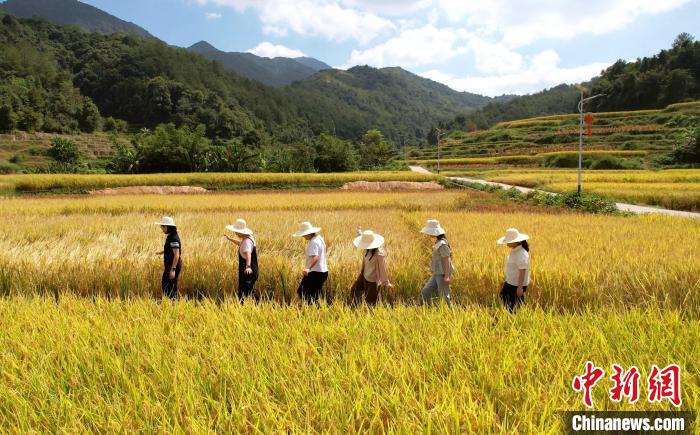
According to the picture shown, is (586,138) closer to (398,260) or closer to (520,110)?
(398,260)

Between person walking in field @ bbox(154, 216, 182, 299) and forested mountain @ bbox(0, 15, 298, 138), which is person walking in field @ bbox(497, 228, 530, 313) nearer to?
person walking in field @ bbox(154, 216, 182, 299)

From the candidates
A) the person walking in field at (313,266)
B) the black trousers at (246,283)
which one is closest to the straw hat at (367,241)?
the person walking in field at (313,266)

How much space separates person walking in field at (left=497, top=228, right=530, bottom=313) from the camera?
468 cm

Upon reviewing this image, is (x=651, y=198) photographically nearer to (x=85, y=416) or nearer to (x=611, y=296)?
(x=611, y=296)

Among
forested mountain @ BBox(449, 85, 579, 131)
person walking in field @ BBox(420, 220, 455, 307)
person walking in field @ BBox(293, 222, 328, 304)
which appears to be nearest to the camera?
person walking in field @ BBox(420, 220, 455, 307)

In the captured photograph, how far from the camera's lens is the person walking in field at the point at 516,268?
4678mm

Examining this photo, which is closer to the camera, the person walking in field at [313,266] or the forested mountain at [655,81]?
the person walking in field at [313,266]

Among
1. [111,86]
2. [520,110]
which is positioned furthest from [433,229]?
[520,110]

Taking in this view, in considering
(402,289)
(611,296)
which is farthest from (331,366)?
(611,296)

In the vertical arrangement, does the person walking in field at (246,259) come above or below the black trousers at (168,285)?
above

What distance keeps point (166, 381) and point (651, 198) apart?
82.4 feet

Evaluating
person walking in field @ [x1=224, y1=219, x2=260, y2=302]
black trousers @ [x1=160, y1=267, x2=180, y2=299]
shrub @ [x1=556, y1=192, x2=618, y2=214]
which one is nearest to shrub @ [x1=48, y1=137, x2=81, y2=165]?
black trousers @ [x1=160, y1=267, x2=180, y2=299]

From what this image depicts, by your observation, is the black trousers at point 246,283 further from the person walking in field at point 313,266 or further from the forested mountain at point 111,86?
the forested mountain at point 111,86

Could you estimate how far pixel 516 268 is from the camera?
4812 mm
